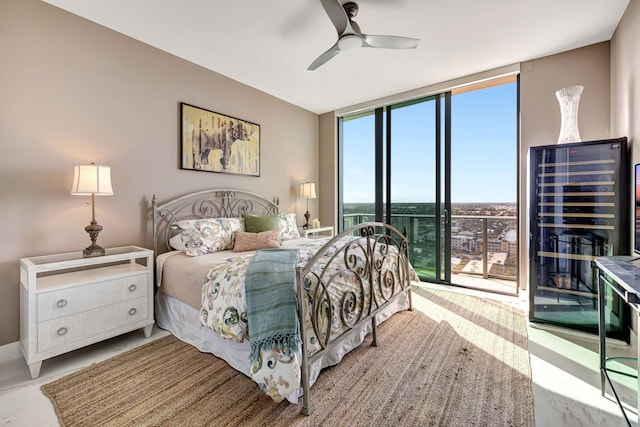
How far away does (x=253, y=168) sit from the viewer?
3938 mm

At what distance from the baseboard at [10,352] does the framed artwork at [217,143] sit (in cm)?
201

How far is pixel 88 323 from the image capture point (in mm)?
2080

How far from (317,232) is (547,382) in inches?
132

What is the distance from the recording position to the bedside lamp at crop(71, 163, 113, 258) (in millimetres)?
2168

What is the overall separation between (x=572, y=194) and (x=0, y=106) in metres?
4.77

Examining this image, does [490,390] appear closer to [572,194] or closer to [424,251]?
[572,194]

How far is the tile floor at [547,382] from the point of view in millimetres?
1524

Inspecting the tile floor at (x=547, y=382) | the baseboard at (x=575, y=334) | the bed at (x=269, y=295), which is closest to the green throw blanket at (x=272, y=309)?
the bed at (x=269, y=295)

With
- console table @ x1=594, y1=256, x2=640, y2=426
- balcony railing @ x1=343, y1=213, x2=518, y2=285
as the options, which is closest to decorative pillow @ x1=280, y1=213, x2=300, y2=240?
balcony railing @ x1=343, y1=213, x2=518, y2=285

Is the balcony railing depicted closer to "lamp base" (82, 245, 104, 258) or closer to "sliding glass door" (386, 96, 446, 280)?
"sliding glass door" (386, 96, 446, 280)

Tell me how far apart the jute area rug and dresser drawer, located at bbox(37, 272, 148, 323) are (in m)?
0.44

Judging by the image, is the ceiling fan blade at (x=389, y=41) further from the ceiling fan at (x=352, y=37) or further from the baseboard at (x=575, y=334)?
the baseboard at (x=575, y=334)

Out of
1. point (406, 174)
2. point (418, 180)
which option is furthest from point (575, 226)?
→ point (406, 174)

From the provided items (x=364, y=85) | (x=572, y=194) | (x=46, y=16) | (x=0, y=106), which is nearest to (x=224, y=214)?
(x=0, y=106)
